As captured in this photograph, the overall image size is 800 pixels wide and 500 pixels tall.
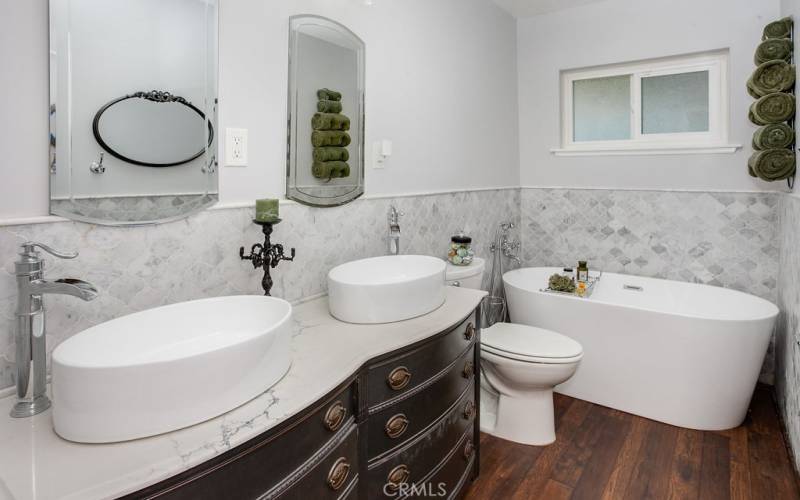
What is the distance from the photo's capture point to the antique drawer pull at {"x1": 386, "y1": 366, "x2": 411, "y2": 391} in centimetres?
135

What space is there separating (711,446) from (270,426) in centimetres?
237

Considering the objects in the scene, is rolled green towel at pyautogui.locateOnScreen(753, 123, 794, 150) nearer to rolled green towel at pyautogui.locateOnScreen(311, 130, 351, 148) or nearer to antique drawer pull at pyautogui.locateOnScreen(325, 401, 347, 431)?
rolled green towel at pyautogui.locateOnScreen(311, 130, 351, 148)

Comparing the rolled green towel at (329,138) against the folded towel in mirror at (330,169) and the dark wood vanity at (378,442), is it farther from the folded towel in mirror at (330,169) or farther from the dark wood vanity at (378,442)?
the dark wood vanity at (378,442)

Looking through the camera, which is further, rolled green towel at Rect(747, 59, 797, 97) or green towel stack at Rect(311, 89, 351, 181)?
rolled green towel at Rect(747, 59, 797, 97)

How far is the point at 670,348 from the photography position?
2.46 m

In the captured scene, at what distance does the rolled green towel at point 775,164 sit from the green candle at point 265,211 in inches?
104

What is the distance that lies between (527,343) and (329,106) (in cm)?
150

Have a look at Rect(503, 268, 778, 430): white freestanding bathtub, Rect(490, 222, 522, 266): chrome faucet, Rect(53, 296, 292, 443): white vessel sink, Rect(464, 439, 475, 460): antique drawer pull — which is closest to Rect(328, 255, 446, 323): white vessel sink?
Rect(53, 296, 292, 443): white vessel sink

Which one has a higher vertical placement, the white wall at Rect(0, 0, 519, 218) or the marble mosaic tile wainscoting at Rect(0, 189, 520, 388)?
the white wall at Rect(0, 0, 519, 218)

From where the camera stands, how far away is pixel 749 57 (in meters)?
2.85

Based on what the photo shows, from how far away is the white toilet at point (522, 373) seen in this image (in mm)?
2197

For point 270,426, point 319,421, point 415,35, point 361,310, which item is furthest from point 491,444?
point 415,35

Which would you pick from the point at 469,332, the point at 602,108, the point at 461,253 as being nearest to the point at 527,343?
the point at 461,253

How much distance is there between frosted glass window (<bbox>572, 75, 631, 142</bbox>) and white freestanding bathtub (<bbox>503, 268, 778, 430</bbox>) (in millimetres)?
1215
